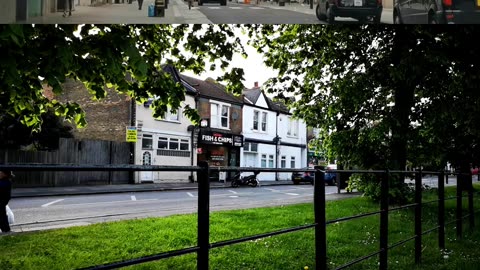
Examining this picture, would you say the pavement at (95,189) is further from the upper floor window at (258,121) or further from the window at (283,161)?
the window at (283,161)

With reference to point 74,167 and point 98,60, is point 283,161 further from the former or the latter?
point 74,167

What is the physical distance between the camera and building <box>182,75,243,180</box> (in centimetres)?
2795

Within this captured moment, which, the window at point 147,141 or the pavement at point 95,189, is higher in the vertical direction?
the window at point 147,141

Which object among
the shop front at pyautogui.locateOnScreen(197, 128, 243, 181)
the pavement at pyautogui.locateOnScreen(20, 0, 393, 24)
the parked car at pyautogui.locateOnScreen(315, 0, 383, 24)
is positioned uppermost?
the parked car at pyautogui.locateOnScreen(315, 0, 383, 24)

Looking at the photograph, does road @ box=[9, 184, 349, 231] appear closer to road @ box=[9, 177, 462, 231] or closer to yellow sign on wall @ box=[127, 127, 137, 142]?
road @ box=[9, 177, 462, 231]

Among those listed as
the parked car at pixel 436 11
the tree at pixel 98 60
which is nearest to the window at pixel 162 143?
the tree at pixel 98 60

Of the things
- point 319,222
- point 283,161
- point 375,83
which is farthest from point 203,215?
point 283,161

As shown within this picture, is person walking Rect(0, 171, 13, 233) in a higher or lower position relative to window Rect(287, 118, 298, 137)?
lower

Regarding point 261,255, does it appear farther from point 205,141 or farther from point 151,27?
point 205,141

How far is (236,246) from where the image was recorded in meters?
5.61

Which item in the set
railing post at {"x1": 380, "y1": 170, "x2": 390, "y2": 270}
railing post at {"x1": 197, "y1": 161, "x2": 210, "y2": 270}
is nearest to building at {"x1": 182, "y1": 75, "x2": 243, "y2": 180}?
railing post at {"x1": 380, "y1": 170, "x2": 390, "y2": 270}

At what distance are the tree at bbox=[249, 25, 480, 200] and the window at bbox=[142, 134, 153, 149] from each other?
13.9 m

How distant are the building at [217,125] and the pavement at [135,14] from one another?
2147cm

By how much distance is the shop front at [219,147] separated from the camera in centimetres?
2795
